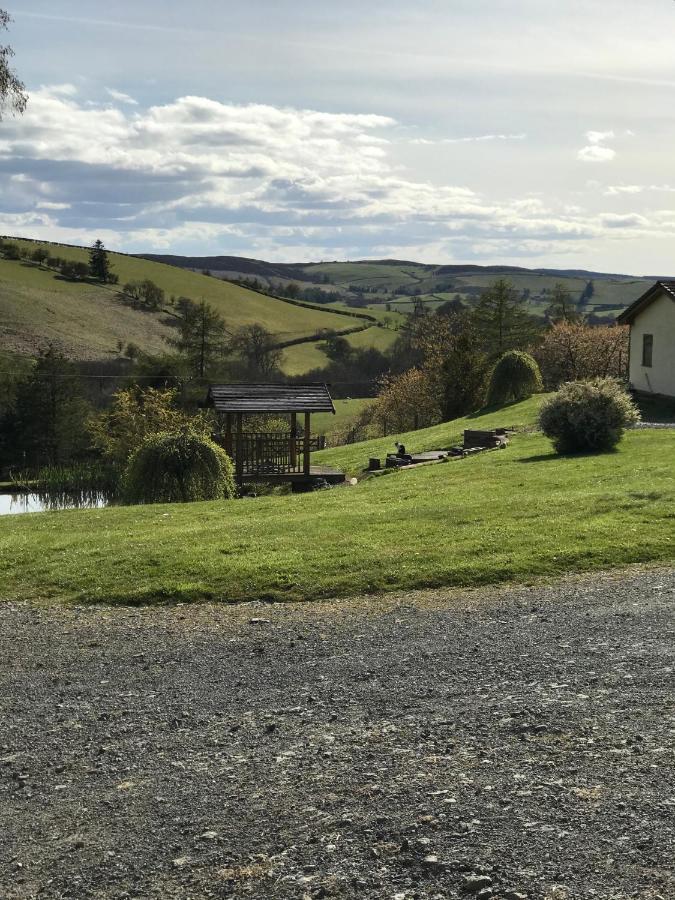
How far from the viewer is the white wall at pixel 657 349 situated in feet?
113

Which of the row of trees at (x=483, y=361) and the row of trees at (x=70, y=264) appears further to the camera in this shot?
the row of trees at (x=70, y=264)

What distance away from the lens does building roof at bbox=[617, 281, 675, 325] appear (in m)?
34.4

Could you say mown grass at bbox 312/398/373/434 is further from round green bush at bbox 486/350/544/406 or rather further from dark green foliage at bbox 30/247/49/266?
dark green foliage at bbox 30/247/49/266

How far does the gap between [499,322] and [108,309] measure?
57.1 metres

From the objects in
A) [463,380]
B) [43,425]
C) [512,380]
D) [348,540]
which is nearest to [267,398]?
[348,540]

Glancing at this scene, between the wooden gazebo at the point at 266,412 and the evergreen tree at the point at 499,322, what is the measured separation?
46.4 m

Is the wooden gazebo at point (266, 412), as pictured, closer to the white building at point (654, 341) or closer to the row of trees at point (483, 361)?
the white building at point (654, 341)

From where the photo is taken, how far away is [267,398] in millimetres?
27828

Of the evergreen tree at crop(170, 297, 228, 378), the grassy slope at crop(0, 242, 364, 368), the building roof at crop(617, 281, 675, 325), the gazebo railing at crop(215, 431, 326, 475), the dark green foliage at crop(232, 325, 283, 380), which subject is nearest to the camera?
the gazebo railing at crop(215, 431, 326, 475)

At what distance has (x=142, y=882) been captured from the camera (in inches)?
185

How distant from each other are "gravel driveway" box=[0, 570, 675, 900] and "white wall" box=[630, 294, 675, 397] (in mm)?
27314

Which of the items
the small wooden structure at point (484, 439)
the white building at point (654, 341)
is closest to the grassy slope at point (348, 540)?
the small wooden structure at point (484, 439)

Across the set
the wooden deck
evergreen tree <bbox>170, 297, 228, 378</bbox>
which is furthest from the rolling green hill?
the wooden deck

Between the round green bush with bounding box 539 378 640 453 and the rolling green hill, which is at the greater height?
the rolling green hill
